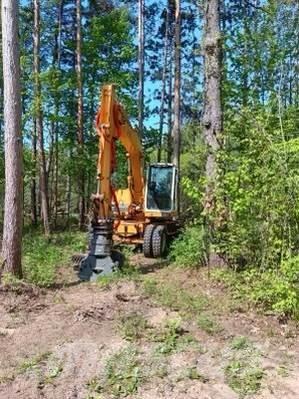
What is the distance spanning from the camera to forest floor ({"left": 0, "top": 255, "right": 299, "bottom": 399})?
180 inches

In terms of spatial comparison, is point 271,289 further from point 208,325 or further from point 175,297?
point 175,297

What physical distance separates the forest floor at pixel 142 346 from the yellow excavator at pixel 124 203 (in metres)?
1.47

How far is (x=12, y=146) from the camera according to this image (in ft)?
25.7

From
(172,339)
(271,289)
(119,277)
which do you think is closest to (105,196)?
(119,277)

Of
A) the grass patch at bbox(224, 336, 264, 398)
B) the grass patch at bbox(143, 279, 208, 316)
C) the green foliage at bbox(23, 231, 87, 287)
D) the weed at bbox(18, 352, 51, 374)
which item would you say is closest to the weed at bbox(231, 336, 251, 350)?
the grass patch at bbox(224, 336, 264, 398)

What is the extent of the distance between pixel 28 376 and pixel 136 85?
1674 centimetres

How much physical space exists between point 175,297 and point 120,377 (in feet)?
7.99

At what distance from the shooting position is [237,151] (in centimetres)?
789

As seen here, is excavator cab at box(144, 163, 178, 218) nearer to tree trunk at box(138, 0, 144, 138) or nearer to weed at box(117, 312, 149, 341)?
weed at box(117, 312, 149, 341)

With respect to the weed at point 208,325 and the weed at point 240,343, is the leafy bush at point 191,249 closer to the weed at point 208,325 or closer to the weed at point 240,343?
the weed at point 208,325

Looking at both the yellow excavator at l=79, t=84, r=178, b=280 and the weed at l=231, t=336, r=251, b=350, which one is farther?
the yellow excavator at l=79, t=84, r=178, b=280

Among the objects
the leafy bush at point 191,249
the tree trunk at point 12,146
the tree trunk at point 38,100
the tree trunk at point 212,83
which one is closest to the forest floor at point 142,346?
the tree trunk at point 12,146

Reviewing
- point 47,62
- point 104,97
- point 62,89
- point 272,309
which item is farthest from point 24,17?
point 272,309

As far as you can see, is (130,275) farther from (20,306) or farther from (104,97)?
(104,97)
